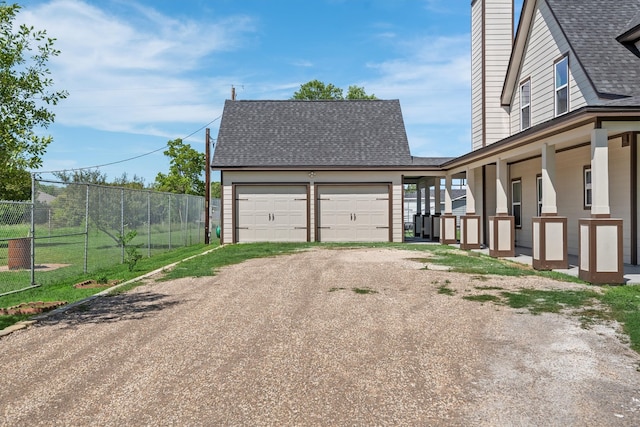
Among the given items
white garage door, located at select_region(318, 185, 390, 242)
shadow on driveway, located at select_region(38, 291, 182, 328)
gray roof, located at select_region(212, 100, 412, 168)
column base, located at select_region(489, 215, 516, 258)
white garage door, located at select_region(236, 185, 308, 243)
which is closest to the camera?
shadow on driveway, located at select_region(38, 291, 182, 328)

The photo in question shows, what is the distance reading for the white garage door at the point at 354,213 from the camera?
22.2 m

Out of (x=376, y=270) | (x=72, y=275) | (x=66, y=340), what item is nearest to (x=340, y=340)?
(x=66, y=340)

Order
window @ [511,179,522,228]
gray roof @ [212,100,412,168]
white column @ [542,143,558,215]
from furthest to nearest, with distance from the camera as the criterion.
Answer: gray roof @ [212,100,412,168] → window @ [511,179,522,228] → white column @ [542,143,558,215]

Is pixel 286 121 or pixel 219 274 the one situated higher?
pixel 286 121

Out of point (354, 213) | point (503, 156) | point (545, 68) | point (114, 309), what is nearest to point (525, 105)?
point (545, 68)

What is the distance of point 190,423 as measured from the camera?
3.70m

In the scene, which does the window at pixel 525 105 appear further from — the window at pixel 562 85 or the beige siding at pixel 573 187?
the window at pixel 562 85

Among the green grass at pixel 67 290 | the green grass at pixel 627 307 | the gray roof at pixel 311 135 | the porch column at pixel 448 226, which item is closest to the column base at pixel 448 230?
the porch column at pixel 448 226

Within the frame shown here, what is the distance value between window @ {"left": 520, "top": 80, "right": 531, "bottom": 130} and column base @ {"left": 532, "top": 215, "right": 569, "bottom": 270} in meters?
6.26

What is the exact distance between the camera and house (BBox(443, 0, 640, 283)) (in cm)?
965

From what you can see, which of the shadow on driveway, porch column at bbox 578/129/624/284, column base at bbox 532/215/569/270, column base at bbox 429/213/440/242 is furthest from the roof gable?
the shadow on driveway

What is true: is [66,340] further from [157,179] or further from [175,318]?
[157,179]

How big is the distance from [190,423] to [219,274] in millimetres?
7926

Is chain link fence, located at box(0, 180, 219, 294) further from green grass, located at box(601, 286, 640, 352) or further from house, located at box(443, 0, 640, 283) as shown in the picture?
house, located at box(443, 0, 640, 283)
